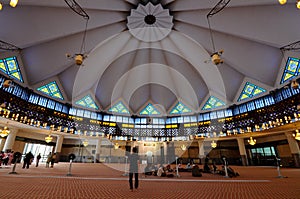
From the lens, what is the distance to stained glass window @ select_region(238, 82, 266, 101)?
18.0 m

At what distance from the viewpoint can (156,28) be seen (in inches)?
672

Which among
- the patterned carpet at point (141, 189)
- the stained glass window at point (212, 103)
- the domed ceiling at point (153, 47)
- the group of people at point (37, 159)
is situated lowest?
the patterned carpet at point (141, 189)

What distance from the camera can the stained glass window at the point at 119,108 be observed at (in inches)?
998

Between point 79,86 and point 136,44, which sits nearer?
point 136,44

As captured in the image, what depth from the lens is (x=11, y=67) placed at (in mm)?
14773

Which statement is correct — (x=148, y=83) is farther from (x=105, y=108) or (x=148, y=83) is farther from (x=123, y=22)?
(x=123, y=22)

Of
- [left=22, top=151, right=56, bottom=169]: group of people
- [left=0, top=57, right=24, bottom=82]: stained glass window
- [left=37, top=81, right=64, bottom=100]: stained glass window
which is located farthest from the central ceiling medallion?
[left=22, top=151, right=56, bottom=169]: group of people

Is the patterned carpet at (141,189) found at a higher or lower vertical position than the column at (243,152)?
lower

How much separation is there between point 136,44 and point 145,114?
12597 mm

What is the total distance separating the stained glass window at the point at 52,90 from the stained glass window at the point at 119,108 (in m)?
7.87

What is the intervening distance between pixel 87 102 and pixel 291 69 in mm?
25956

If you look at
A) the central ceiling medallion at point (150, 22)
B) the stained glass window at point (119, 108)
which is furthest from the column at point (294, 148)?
the stained glass window at point (119, 108)

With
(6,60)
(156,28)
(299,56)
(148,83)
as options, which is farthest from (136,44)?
(299,56)

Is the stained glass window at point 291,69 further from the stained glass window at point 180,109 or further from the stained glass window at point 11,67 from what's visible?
the stained glass window at point 11,67
